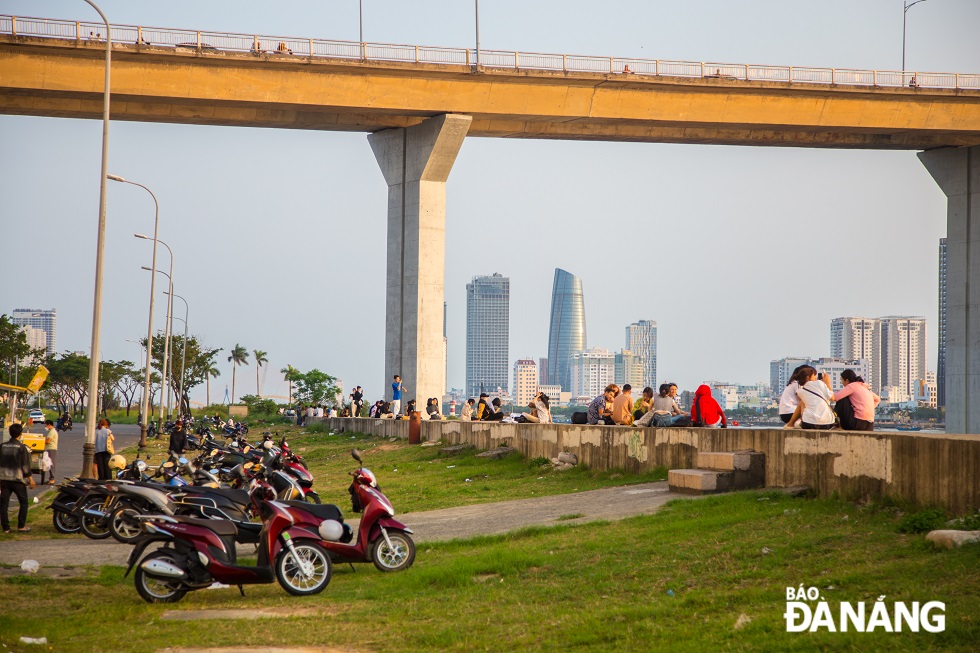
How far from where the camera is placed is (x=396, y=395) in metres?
41.4

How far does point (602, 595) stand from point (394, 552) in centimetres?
289

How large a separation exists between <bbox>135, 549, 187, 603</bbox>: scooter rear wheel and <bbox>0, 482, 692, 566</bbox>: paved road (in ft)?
5.49

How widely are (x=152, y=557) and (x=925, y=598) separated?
249 inches

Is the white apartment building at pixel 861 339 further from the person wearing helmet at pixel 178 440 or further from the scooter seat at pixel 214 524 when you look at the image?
the scooter seat at pixel 214 524

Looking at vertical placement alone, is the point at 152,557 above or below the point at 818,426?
below

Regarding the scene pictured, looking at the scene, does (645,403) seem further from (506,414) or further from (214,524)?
(214,524)

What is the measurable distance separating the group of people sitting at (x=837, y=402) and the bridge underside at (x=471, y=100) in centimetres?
2620

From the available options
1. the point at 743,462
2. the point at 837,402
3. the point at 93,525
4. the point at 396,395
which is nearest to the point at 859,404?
the point at 837,402

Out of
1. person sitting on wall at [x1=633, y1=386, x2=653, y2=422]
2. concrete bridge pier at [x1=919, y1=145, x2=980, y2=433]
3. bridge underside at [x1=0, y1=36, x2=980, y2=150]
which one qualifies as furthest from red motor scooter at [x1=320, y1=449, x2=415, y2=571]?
concrete bridge pier at [x1=919, y1=145, x2=980, y2=433]

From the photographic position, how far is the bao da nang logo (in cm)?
689

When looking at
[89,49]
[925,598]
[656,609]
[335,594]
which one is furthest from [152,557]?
[89,49]

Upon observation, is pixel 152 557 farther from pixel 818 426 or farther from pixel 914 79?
pixel 914 79

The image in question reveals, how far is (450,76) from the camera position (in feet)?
128

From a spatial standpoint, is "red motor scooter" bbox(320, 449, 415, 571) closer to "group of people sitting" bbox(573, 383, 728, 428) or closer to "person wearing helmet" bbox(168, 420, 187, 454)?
"group of people sitting" bbox(573, 383, 728, 428)
